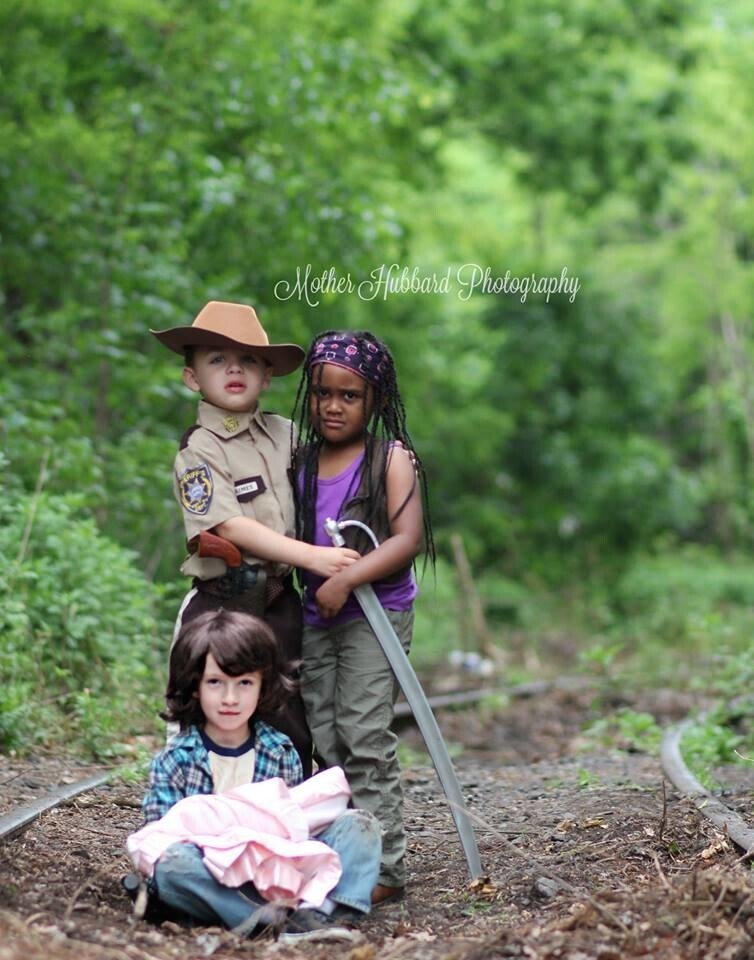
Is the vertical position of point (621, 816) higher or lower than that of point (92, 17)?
lower

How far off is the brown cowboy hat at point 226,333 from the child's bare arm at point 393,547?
549 mm

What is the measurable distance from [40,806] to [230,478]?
1.75 m

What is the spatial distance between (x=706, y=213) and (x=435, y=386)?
8.07 meters

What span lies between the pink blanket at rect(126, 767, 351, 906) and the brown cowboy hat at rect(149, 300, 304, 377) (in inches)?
60.0

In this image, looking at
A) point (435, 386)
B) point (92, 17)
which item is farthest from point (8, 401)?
point (435, 386)

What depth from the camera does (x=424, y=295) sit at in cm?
2033

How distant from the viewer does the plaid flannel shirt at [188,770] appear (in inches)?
169

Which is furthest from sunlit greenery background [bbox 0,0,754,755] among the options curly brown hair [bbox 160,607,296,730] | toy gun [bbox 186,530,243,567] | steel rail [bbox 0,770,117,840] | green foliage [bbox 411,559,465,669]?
curly brown hair [bbox 160,607,296,730]

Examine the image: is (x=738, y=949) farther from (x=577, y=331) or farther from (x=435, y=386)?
(x=577, y=331)

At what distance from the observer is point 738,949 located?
369 cm

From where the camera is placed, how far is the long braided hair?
15.9 feet

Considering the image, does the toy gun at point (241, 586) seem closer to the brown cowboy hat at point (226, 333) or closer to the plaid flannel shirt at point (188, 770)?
the plaid flannel shirt at point (188, 770)

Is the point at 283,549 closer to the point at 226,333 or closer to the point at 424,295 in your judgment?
the point at 226,333

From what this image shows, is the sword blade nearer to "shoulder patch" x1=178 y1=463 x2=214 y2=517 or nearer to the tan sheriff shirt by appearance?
the tan sheriff shirt
